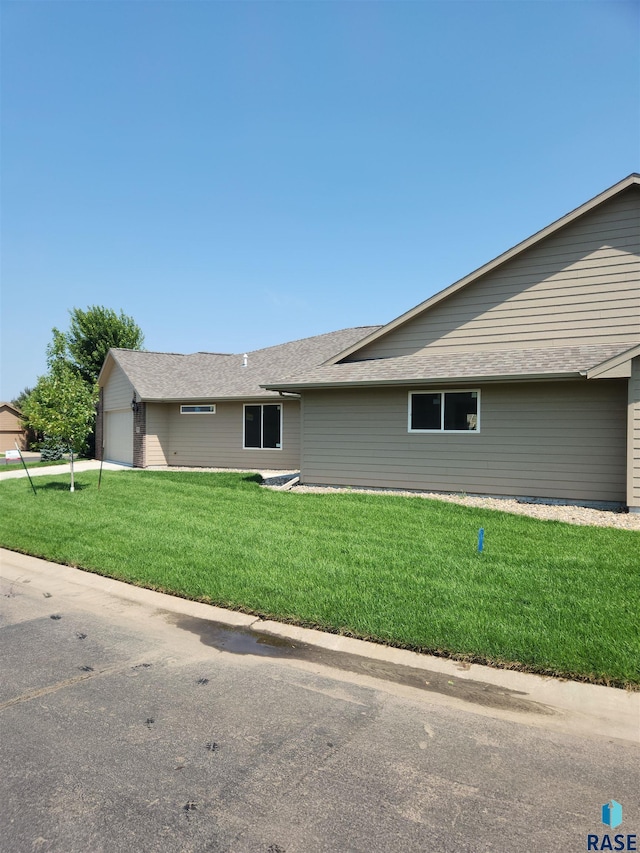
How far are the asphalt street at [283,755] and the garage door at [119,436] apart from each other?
18.3 meters

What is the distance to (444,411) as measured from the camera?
13.1 metres

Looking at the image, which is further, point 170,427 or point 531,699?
point 170,427

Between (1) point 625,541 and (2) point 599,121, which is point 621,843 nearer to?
(1) point 625,541

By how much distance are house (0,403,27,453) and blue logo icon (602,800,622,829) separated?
4763cm

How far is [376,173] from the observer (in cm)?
1666

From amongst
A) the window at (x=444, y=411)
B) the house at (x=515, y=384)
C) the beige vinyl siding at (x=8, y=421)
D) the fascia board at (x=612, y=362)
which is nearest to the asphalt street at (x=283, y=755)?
the fascia board at (x=612, y=362)

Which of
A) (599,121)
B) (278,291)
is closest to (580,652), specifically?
(599,121)

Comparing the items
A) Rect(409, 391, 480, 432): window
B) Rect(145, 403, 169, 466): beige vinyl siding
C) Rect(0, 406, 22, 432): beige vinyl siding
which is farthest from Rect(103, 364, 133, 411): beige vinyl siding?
Rect(0, 406, 22, 432): beige vinyl siding

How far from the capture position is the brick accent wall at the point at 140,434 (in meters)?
20.8

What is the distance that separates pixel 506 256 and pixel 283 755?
40.4ft

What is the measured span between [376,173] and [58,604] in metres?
A: 15.4

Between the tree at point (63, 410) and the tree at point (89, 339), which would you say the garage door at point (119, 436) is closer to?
the tree at point (63, 410)

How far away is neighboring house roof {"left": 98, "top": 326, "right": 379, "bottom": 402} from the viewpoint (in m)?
20.0

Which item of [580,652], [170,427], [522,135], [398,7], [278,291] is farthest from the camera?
[278,291]
